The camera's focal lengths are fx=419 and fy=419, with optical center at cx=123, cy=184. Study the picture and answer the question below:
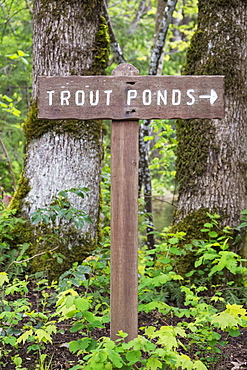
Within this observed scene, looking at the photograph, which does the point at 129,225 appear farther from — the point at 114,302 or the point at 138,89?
the point at 138,89

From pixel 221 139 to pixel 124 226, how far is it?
2197 millimetres

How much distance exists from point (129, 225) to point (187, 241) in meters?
1.94

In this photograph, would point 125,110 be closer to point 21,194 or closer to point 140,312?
point 140,312

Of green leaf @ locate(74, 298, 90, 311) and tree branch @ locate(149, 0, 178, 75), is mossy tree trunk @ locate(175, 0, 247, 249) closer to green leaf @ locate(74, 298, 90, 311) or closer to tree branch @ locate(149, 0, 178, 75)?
tree branch @ locate(149, 0, 178, 75)

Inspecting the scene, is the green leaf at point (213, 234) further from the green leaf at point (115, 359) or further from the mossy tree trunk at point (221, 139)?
the green leaf at point (115, 359)

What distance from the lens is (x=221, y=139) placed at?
4535mm

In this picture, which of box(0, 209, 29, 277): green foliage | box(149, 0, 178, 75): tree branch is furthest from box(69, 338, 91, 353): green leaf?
box(149, 0, 178, 75): tree branch

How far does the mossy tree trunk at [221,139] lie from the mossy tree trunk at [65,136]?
1.08m

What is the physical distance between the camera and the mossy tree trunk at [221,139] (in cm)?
452

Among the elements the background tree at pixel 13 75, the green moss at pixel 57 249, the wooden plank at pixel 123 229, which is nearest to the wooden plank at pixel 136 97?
the wooden plank at pixel 123 229

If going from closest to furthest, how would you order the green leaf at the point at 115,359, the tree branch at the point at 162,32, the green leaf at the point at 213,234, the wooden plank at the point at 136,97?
the green leaf at the point at 115,359, the wooden plank at the point at 136,97, the green leaf at the point at 213,234, the tree branch at the point at 162,32

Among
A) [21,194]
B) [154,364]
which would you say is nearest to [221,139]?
[21,194]

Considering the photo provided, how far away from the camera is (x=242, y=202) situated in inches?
180

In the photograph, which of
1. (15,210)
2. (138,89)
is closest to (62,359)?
(15,210)
